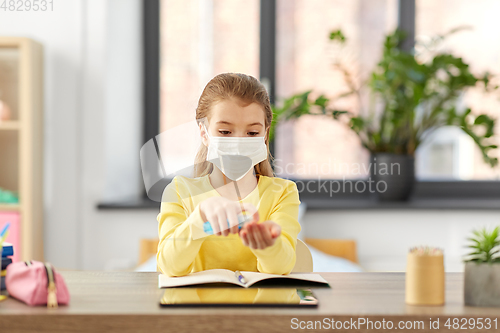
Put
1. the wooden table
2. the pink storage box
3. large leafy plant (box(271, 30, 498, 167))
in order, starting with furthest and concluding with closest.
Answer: large leafy plant (box(271, 30, 498, 167)), the pink storage box, the wooden table

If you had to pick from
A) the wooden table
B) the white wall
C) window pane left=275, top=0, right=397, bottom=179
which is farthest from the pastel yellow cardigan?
window pane left=275, top=0, right=397, bottom=179

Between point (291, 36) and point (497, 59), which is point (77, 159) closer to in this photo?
point (291, 36)

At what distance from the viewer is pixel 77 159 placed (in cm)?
227

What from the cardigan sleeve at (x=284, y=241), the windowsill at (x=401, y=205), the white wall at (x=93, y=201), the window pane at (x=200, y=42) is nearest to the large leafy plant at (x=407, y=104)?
the windowsill at (x=401, y=205)

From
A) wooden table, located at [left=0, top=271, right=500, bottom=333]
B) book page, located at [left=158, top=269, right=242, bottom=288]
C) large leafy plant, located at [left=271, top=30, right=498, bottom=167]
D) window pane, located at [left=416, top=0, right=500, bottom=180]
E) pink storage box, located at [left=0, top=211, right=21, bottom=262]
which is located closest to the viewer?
wooden table, located at [left=0, top=271, right=500, bottom=333]

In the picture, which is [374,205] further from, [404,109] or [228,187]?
[228,187]

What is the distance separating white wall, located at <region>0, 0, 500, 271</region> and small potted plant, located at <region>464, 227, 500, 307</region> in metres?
1.54

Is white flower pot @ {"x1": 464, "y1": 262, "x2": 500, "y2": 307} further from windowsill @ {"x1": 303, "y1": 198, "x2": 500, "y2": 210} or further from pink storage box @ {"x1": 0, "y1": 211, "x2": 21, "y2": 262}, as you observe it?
pink storage box @ {"x1": 0, "y1": 211, "x2": 21, "y2": 262}

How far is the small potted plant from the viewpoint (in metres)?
0.70

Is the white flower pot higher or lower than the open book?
higher

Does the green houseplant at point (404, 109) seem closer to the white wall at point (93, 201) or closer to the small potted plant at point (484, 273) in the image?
the white wall at point (93, 201)

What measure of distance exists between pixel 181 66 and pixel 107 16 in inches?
20.3

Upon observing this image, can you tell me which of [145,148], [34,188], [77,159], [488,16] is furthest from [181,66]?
[145,148]

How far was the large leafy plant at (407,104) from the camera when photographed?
2158 mm
